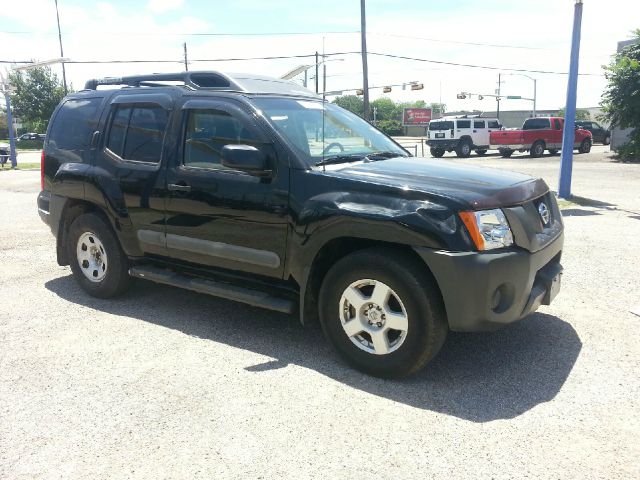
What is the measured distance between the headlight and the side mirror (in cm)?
140

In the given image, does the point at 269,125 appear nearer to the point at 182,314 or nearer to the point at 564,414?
the point at 182,314

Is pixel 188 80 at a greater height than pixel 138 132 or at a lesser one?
greater

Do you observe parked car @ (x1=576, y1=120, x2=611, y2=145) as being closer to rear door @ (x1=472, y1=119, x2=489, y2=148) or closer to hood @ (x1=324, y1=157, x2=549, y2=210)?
rear door @ (x1=472, y1=119, x2=489, y2=148)

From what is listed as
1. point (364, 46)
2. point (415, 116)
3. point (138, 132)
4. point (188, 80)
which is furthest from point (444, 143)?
point (415, 116)

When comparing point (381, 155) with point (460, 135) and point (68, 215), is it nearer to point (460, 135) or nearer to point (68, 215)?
point (68, 215)

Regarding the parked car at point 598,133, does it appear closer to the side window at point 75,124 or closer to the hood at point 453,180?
the hood at point 453,180

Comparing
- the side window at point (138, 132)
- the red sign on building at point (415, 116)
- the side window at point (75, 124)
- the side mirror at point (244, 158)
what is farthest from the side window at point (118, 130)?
the red sign on building at point (415, 116)

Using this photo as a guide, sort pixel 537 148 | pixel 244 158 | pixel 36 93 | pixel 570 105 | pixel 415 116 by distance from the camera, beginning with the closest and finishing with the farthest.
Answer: pixel 244 158, pixel 570 105, pixel 537 148, pixel 36 93, pixel 415 116

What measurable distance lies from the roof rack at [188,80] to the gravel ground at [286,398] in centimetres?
191

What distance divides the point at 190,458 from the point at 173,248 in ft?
6.88

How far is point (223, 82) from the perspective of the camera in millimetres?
4570

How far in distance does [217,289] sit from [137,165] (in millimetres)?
1306

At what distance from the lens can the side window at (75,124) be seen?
5.14m

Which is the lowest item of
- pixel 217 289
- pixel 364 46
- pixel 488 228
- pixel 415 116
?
pixel 217 289
